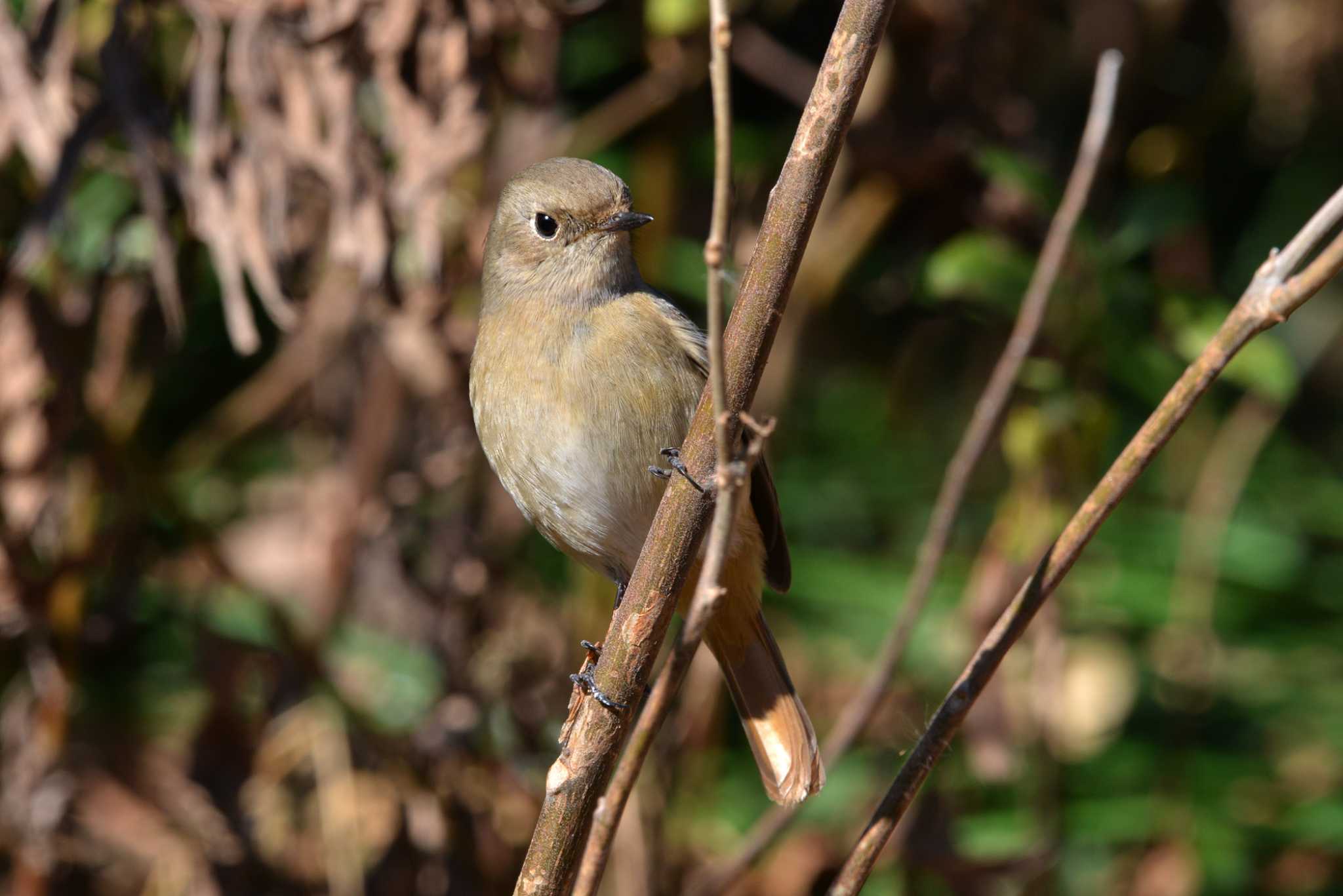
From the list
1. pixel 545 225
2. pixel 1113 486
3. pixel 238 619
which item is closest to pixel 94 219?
pixel 238 619

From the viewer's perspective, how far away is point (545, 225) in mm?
3309

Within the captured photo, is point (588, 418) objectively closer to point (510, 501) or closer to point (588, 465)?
point (588, 465)

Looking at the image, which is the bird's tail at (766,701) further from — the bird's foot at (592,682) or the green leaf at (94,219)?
the green leaf at (94,219)

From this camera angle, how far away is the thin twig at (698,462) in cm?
180

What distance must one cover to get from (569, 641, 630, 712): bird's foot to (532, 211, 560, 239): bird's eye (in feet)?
3.11

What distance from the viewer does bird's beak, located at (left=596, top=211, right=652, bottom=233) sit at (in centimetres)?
312

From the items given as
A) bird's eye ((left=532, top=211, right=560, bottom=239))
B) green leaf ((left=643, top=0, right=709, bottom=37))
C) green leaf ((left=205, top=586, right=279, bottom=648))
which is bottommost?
green leaf ((left=205, top=586, right=279, bottom=648))

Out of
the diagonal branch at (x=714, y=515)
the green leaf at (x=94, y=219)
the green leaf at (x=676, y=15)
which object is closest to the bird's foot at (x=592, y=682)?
the diagonal branch at (x=714, y=515)

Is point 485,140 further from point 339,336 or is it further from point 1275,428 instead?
point 1275,428

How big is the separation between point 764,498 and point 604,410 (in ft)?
1.24

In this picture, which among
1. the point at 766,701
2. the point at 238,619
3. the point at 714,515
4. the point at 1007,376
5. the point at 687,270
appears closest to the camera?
the point at 714,515

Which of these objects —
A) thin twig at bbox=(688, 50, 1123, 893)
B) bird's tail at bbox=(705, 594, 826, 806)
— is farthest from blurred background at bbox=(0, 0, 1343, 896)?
thin twig at bbox=(688, 50, 1123, 893)

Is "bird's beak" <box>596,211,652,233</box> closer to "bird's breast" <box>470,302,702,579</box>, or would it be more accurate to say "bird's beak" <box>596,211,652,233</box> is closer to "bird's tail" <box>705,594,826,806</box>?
"bird's breast" <box>470,302,702,579</box>

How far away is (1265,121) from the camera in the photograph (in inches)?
200
